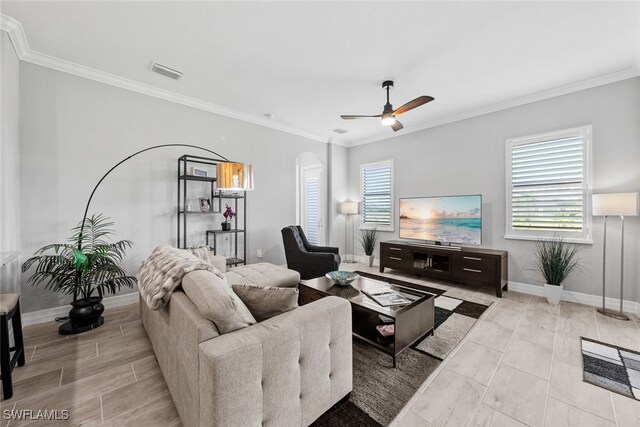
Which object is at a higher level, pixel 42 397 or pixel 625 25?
pixel 625 25

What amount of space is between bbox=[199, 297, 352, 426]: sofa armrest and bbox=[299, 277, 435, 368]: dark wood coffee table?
528mm

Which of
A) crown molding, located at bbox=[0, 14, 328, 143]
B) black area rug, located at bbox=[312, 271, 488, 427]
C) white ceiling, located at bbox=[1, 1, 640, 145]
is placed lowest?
black area rug, located at bbox=[312, 271, 488, 427]

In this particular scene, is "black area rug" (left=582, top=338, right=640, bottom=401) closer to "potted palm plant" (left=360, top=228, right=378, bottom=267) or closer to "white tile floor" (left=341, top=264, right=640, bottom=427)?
"white tile floor" (left=341, top=264, right=640, bottom=427)

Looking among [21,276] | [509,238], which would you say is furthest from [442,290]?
[21,276]

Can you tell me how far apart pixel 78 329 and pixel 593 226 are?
19.2 feet

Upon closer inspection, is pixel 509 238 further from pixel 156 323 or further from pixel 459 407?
pixel 156 323

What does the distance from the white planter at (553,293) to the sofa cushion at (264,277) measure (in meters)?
3.13

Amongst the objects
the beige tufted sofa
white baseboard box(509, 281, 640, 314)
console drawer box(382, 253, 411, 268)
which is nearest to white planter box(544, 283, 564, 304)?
white baseboard box(509, 281, 640, 314)

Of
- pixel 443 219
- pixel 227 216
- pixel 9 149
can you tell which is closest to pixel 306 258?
pixel 227 216

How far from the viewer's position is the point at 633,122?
2.97m

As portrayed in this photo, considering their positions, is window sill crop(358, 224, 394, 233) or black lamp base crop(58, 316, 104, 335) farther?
window sill crop(358, 224, 394, 233)

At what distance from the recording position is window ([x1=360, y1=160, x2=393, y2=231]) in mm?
5359

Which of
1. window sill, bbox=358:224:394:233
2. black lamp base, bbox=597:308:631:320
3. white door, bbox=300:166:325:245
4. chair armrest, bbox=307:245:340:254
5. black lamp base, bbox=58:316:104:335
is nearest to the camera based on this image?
black lamp base, bbox=58:316:104:335

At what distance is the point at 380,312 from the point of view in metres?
1.95
